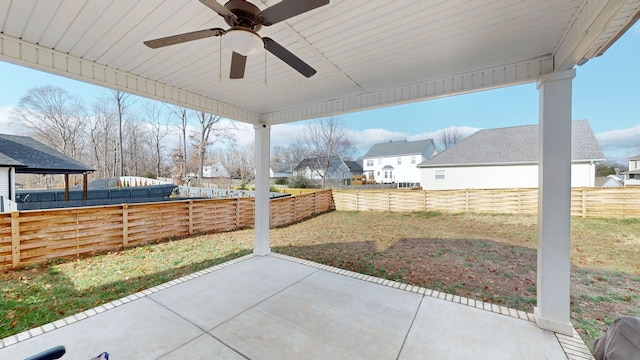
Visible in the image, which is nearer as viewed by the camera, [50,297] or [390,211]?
[50,297]

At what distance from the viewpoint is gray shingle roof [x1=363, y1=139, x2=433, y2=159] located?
23.0 meters

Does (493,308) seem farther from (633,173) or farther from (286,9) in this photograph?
(633,173)

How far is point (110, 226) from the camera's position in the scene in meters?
4.95

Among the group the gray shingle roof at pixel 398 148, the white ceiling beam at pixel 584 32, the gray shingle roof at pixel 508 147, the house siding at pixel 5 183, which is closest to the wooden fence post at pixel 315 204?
the gray shingle roof at pixel 508 147

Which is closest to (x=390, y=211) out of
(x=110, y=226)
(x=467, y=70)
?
(x=467, y=70)

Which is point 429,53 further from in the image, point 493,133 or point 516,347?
point 493,133

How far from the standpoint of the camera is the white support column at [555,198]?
2.20 m

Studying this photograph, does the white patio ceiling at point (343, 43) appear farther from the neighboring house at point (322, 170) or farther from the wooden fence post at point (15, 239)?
the neighboring house at point (322, 170)

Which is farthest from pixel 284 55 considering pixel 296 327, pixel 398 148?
pixel 398 148

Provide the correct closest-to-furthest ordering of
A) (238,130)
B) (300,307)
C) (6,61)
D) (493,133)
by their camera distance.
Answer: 1. (6,61)
2. (300,307)
3. (493,133)
4. (238,130)

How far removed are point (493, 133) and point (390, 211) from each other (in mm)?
8380

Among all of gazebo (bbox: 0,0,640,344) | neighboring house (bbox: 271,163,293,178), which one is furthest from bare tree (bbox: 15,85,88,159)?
gazebo (bbox: 0,0,640,344)

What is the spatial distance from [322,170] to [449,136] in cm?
1478

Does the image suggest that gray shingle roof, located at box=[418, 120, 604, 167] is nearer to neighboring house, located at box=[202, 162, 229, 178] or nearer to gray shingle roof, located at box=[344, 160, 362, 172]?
gray shingle roof, located at box=[344, 160, 362, 172]
